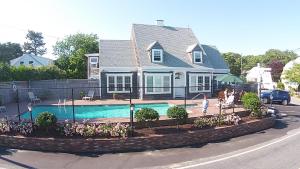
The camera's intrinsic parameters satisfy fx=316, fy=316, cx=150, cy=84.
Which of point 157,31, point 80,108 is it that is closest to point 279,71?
Answer: point 157,31

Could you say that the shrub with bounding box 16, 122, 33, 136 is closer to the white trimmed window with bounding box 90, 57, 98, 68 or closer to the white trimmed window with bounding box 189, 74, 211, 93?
the white trimmed window with bounding box 189, 74, 211, 93

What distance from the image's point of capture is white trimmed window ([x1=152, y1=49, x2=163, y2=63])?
31844 millimetres

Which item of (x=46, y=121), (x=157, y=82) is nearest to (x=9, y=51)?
(x=157, y=82)

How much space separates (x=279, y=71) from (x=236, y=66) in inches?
397

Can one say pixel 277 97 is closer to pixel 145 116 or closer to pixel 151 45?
pixel 151 45

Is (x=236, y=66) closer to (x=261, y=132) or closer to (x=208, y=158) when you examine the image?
(x=261, y=132)

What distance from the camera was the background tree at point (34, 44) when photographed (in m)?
106

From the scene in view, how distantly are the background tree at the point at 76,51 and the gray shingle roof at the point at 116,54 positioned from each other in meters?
10.7

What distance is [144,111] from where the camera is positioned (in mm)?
15273

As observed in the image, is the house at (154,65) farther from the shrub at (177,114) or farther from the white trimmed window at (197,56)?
the shrub at (177,114)

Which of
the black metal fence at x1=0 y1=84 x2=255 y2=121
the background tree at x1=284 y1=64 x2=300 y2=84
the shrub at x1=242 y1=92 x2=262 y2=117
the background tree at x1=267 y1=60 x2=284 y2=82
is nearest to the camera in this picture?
the shrub at x1=242 y1=92 x2=262 y2=117

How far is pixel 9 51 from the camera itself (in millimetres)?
84438

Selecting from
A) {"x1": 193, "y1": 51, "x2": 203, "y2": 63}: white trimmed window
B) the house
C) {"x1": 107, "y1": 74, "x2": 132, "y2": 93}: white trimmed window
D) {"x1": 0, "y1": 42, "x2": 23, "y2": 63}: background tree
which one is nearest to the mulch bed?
the house

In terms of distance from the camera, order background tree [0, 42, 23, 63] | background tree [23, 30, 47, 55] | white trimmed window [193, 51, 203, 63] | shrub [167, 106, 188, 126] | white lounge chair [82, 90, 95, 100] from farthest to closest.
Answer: background tree [23, 30, 47, 55], background tree [0, 42, 23, 63], white trimmed window [193, 51, 203, 63], white lounge chair [82, 90, 95, 100], shrub [167, 106, 188, 126]
